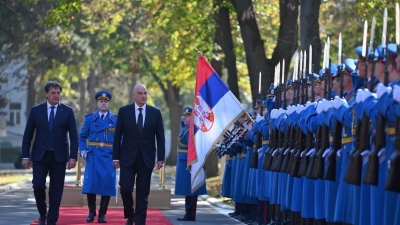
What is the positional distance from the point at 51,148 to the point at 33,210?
20.9ft

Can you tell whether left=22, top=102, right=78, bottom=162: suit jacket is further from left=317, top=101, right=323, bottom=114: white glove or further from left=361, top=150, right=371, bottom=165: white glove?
left=361, top=150, right=371, bottom=165: white glove

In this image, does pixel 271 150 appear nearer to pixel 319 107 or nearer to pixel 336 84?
pixel 336 84

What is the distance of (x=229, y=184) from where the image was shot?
21.4 m

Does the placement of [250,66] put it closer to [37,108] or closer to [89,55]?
[37,108]

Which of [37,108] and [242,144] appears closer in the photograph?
[37,108]

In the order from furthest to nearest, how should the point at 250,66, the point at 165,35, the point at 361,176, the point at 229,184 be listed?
the point at 165,35 → the point at 250,66 → the point at 229,184 → the point at 361,176

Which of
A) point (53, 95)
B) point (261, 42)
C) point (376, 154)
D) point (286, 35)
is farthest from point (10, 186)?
point (376, 154)

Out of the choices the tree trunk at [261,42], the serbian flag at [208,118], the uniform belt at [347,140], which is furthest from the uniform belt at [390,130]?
the tree trunk at [261,42]

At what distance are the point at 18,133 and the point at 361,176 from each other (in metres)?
66.2

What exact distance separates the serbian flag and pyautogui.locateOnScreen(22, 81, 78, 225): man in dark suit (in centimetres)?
290

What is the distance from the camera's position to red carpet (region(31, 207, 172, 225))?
1864cm

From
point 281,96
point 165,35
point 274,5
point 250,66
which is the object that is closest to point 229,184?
point 281,96

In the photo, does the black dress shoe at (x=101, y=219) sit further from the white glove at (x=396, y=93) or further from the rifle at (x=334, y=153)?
the white glove at (x=396, y=93)

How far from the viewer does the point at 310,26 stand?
74.4 feet
